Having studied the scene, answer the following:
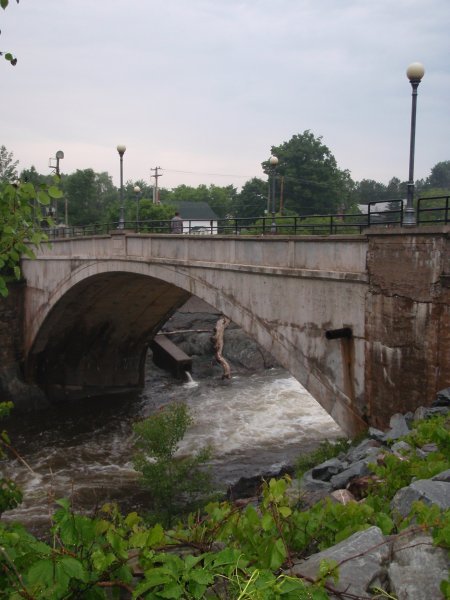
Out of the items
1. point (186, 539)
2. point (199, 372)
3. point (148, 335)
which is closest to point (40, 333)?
point (148, 335)

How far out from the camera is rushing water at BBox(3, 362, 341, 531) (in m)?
16.9

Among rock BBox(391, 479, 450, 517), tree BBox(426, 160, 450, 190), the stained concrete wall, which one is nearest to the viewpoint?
rock BBox(391, 479, 450, 517)

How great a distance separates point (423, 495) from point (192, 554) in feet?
6.28

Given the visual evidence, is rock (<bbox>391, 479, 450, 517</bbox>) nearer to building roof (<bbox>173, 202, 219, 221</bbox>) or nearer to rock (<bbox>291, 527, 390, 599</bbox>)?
rock (<bbox>291, 527, 390, 599</bbox>)

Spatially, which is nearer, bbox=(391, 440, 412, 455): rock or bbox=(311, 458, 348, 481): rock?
bbox=(391, 440, 412, 455): rock

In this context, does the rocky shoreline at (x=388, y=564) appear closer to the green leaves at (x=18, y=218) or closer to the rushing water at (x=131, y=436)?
the green leaves at (x=18, y=218)

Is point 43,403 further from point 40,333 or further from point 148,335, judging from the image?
point 148,335

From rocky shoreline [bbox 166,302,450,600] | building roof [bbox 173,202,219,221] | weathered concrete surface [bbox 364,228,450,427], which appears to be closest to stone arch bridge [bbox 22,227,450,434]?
weathered concrete surface [bbox 364,228,450,427]

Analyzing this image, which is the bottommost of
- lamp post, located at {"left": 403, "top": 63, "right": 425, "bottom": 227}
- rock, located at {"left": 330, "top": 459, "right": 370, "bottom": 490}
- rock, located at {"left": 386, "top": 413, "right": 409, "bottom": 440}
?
rock, located at {"left": 330, "top": 459, "right": 370, "bottom": 490}

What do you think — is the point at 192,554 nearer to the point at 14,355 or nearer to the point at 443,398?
the point at 443,398

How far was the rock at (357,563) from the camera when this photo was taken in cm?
338

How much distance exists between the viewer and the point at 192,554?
11.8 feet

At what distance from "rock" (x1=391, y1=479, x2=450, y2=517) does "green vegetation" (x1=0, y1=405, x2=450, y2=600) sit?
21 centimetres

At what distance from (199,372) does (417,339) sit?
20340mm
